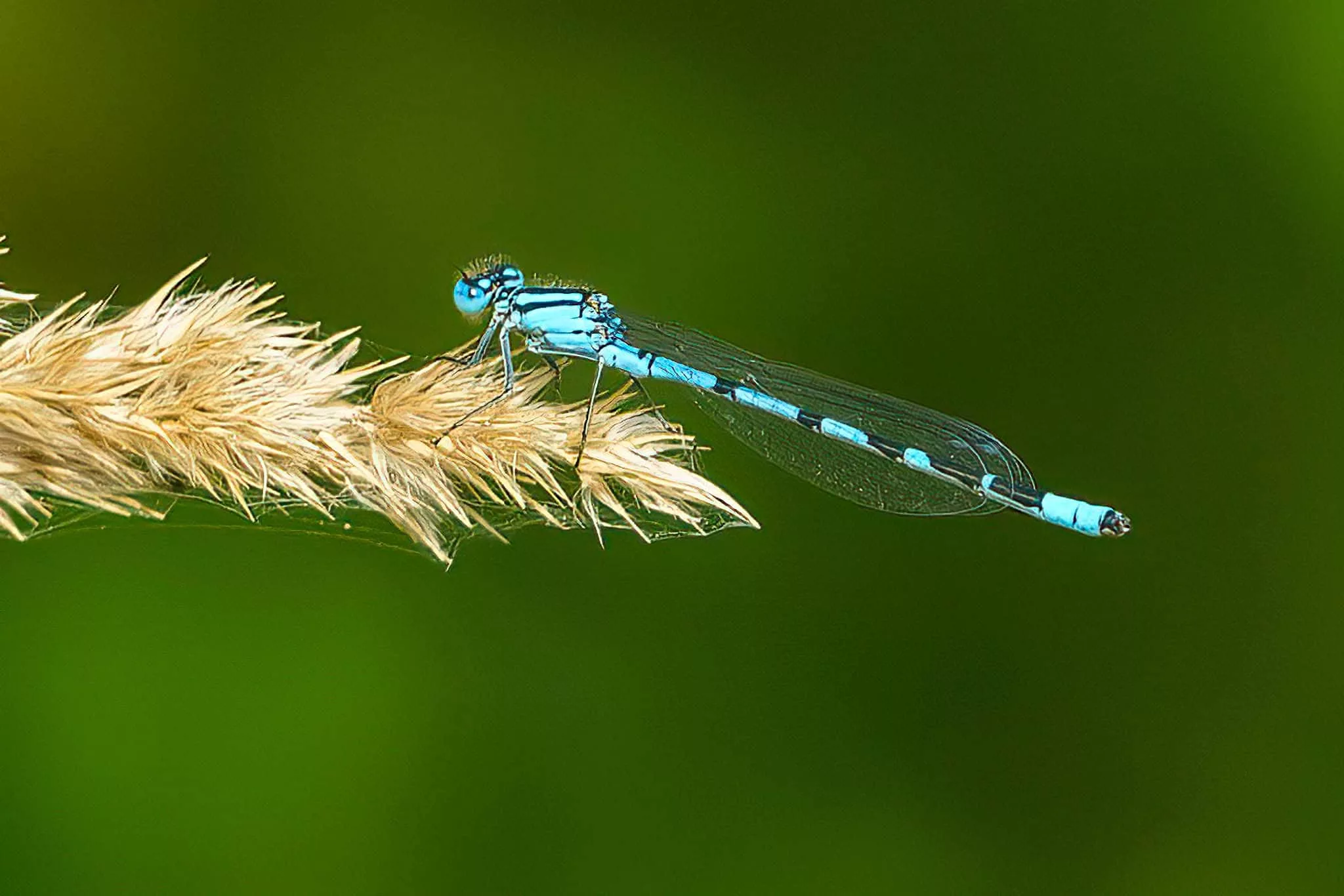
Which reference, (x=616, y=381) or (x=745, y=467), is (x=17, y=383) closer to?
(x=616, y=381)

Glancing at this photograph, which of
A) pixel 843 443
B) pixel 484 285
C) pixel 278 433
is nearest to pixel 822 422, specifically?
pixel 843 443

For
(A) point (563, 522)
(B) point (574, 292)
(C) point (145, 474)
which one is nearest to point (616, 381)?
A: (B) point (574, 292)

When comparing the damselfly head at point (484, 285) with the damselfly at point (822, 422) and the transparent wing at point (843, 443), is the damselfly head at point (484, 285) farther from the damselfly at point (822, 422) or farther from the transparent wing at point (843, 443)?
the transparent wing at point (843, 443)

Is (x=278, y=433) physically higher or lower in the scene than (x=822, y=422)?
lower

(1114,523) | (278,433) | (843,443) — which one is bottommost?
(278,433)

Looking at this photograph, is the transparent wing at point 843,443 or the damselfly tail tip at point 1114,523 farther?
the transparent wing at point 843,443

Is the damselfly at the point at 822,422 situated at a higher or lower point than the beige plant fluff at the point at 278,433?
higher

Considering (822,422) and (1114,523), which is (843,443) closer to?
(822,422)

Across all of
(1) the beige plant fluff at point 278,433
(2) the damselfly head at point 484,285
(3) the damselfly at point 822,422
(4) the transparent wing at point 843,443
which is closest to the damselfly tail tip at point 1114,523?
(3) the damselfly at point 822,422
